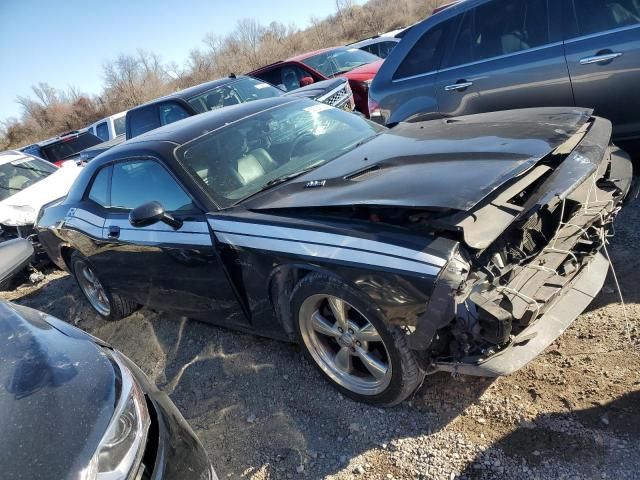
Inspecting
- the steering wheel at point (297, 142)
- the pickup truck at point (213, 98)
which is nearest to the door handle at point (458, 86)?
the steering wheel at point (297, 142)

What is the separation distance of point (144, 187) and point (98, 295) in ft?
6.00

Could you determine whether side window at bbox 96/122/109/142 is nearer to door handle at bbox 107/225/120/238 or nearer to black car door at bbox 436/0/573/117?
door handle at bbox 107/225/120/238

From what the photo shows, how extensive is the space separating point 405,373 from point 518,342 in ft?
1.75

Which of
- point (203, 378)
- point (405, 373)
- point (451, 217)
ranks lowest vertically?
point (203, 378)

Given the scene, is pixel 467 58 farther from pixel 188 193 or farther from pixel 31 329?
pixel 31 329

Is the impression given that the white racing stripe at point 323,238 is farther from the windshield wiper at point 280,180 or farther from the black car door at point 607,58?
the black car door at point 607,58

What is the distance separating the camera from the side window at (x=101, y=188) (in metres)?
4.24

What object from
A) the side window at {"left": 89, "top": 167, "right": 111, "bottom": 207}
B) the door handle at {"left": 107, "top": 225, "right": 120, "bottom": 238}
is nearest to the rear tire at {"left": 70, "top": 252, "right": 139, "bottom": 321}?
the side window at {"left": 89, "top": 167, "right": 111, "bottom": 207}

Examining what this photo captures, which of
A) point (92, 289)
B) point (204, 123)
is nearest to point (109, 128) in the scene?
point (92, 289)

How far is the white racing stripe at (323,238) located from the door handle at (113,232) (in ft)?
3.87

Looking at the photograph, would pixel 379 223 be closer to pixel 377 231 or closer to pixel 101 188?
pixel 377 231

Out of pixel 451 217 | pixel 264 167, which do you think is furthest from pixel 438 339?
pixel 264 167

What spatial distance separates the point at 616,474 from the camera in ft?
6.86

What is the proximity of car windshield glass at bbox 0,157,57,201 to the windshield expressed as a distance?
2.95 m
